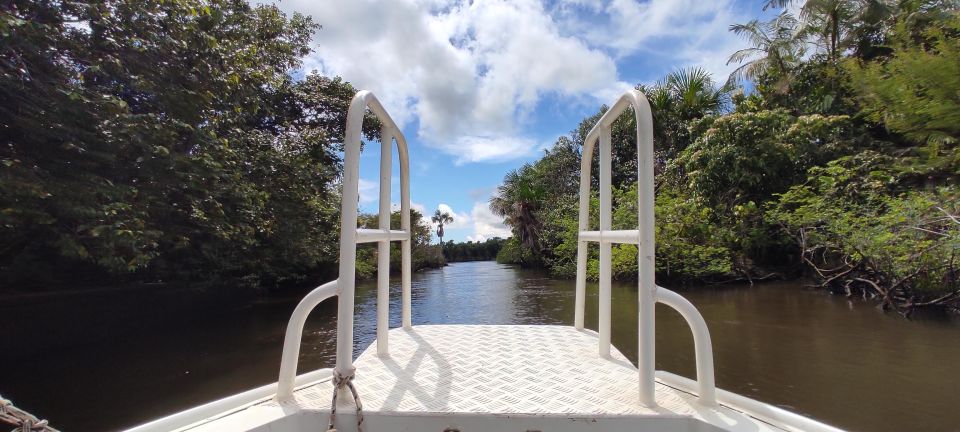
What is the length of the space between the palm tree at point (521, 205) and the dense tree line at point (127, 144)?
1790cm

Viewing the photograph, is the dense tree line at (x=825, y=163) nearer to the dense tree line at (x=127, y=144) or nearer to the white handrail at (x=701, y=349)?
the white handrail at (x=701, y=349)

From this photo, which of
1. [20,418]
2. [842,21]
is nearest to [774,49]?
[842,21]

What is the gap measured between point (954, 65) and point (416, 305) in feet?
39.4

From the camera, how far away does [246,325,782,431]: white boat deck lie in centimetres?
161

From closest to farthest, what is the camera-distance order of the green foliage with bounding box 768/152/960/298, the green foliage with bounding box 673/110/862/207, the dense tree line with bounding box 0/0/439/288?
the dense tree line with bounding box 0/0/439/288
the green foliage with bounding box 768/152/960/298
the green foliage with bounding box 673/110/862/207

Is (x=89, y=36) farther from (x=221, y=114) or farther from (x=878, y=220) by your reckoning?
(x=878, y=220)

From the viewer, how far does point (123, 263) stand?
4.92m

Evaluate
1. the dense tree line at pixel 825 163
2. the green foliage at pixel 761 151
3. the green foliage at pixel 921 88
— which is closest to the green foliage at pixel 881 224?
the dense tree line at pixel 825 163

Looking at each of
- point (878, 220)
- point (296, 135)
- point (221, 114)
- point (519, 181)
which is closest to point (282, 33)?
point (296, 135)

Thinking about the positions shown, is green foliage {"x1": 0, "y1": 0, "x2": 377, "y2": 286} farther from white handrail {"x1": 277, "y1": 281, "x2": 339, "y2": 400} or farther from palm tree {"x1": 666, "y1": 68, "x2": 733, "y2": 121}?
palm tree {"x1": 666, "y1": 68, "x2": 733, "y2": 121}

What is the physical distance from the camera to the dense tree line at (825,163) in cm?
704

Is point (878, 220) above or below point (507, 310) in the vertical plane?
above

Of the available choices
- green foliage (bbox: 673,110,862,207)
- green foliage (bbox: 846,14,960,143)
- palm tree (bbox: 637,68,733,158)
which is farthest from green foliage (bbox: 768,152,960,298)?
palm tree (bbox: 637,68,733,158)

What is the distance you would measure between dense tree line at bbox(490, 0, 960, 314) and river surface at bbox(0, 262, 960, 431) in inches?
43.2
